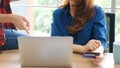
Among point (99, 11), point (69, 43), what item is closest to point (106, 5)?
point (99, 11)

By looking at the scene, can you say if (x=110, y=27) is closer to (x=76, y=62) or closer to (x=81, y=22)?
(x=81, y=22)

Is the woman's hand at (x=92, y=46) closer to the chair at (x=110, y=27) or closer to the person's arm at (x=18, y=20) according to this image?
the person's arm at (x=18, y=20)

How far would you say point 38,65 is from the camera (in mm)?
1307

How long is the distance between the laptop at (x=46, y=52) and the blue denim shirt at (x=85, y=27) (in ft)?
2.00

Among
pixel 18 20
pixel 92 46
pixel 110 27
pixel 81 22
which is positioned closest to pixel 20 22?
pixel 18 20

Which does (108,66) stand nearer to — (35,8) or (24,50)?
(24,50)

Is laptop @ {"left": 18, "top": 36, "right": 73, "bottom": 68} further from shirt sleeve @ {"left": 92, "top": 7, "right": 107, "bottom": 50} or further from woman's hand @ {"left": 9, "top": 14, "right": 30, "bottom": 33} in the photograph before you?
shirt sleeve @ {"left": 92, "top": 7, "right": 107, "bottom": 50}

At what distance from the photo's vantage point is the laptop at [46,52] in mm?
1255

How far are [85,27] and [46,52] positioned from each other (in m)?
0.73

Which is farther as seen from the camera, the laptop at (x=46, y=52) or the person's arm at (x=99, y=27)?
the person's arm at (x=99, y=27)

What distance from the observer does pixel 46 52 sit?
1273 millimetres

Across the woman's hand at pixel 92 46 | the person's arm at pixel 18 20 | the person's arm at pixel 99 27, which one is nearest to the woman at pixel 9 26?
the person's arm at pixel 18 20

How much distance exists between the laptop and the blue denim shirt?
2.00 feet

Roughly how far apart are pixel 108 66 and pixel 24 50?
460mm
